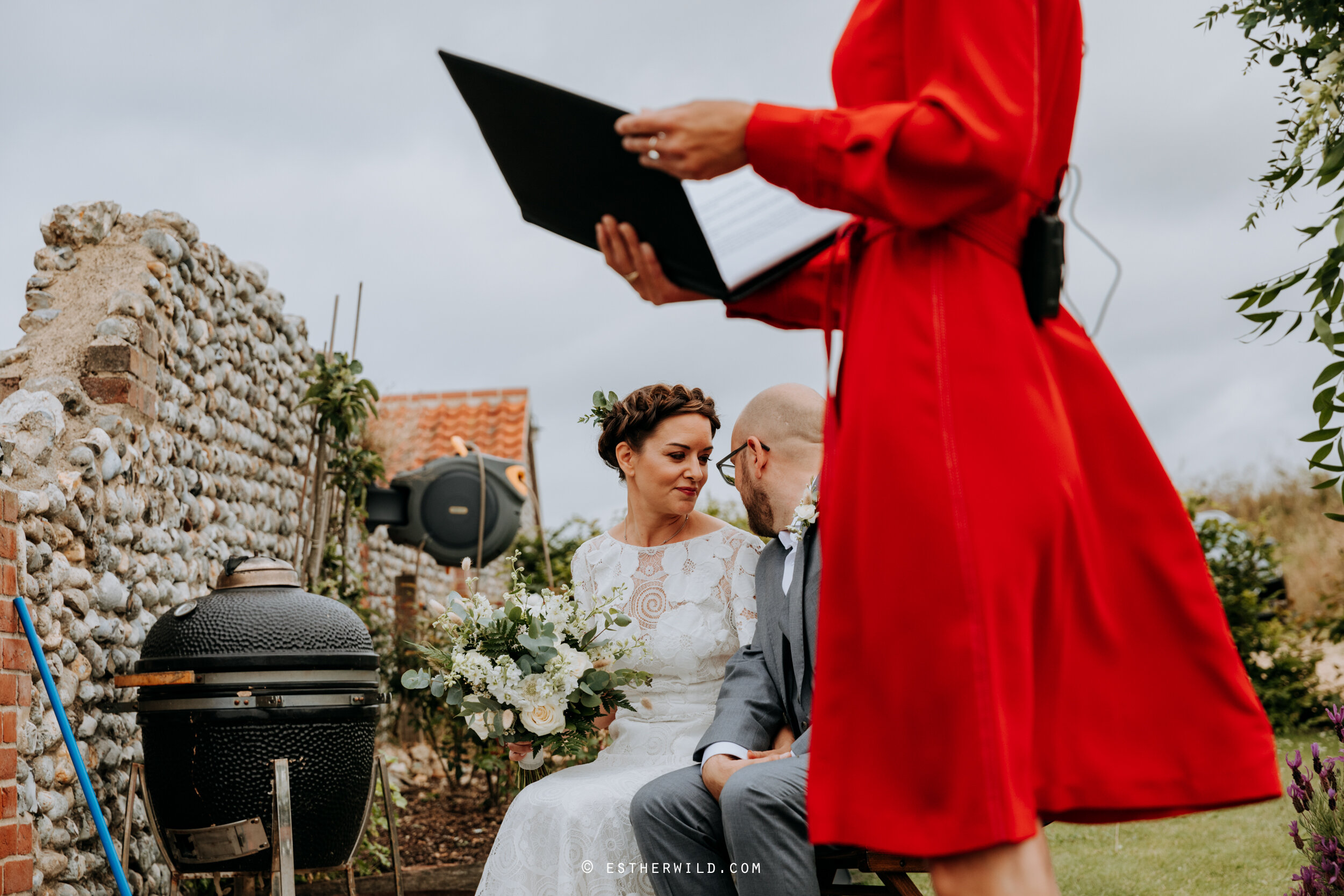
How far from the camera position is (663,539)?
3537 mm

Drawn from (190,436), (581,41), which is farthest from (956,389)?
(190,436)

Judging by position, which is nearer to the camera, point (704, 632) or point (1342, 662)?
point (704, 632)

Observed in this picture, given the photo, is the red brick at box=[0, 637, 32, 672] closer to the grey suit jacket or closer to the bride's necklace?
the bride's necklace

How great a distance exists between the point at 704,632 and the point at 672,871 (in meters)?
0.83

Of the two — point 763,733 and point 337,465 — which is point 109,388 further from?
point 763,733

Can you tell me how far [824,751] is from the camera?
1049 mm

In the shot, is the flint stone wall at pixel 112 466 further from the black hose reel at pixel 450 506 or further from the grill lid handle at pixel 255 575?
the black hose reel at pixel 450 506

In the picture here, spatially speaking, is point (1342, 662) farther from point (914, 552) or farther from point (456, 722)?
point (914, 552)

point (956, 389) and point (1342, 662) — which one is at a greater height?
point (956, 389)

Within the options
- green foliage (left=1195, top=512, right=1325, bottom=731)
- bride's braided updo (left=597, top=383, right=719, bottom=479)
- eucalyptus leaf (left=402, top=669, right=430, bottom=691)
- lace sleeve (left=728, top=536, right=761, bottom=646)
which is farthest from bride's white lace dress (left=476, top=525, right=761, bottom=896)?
green foliage (left=1195, top=512, right=1325, bottom=731)

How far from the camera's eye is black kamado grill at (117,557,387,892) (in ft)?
11.2

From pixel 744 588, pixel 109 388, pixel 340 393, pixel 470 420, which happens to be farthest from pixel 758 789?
pixel 470 420

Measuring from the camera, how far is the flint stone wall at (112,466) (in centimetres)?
346

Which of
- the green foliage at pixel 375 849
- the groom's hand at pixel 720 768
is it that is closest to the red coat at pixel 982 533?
the groom's hand at pixel 720 768
